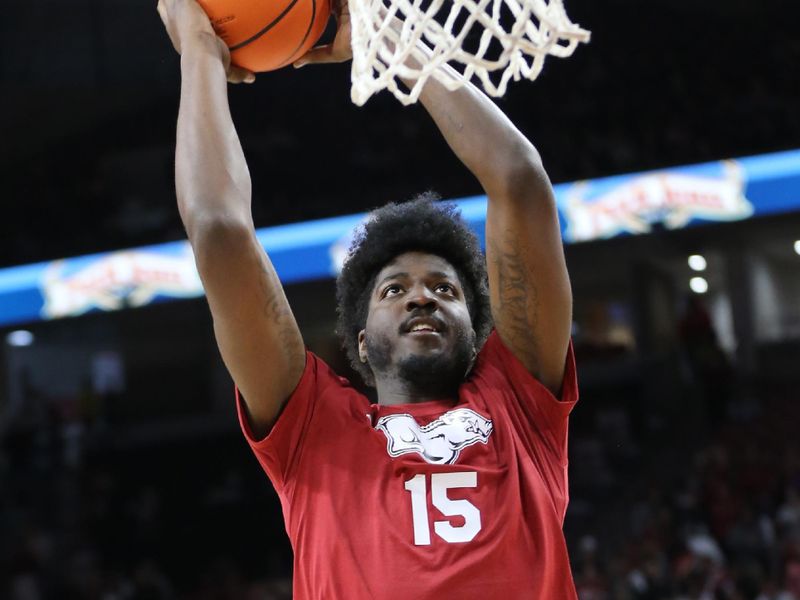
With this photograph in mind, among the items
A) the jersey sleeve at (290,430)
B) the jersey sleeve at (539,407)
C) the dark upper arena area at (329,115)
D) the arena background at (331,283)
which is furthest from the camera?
the dark upper arena area at (329,115)

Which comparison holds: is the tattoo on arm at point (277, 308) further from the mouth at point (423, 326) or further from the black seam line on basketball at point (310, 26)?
the black seam line on basketball at point (310, 26)

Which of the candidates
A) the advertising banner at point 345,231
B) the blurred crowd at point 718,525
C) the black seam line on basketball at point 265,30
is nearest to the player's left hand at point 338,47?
the black seam line on basketball at point 265,30

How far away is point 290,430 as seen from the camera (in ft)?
6.70

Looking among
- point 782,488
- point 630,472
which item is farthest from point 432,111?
point 630,472

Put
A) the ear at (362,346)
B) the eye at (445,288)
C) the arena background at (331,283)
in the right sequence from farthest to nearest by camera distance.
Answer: the arena background at (331,283), the ear at (362,346), the eye at (445,288)

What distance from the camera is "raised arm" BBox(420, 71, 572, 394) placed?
2.07 metres

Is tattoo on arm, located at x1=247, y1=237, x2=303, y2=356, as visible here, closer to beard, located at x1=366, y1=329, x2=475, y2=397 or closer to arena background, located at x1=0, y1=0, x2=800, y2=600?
beard, located at x1=366, y1=329, x2=475, y2=397

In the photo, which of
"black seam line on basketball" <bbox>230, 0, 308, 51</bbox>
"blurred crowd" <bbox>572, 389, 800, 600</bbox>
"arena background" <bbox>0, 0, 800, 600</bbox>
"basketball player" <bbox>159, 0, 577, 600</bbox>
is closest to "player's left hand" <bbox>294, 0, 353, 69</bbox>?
"basketball player" <bbox>159, 0, 577, 600</bbox>

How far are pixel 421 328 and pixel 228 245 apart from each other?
0.44m

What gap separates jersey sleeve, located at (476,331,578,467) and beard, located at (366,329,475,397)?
0.08 metres

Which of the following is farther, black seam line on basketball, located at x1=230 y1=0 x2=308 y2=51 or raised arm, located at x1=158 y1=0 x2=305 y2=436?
black seam line on basketball, located at x1=230 y1=0 x2=308 y2=51

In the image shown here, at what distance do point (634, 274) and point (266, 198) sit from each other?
9.39 feet

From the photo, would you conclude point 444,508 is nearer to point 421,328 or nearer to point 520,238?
point 421,328

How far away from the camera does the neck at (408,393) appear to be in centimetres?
224
